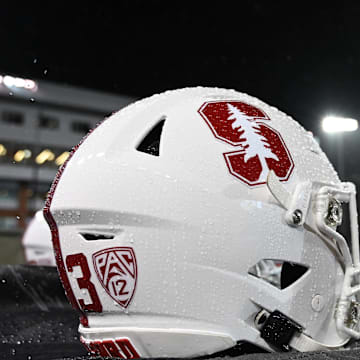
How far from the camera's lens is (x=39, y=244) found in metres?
Result: 2.71

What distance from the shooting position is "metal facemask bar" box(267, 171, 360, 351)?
2.88ft

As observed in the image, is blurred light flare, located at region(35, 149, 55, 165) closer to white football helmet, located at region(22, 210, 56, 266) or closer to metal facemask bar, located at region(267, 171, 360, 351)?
white football helmet, located at region(22, 210, 56, 266)

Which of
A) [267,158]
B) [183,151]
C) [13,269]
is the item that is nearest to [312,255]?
[267,158]

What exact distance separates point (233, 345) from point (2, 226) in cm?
1494

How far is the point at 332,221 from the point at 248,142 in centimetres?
21

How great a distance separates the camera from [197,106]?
3.09 feet

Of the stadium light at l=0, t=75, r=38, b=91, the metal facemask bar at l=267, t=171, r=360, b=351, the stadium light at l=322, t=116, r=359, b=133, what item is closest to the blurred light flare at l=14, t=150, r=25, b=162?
the stadium light at l=0, t=75, r=38, b=91

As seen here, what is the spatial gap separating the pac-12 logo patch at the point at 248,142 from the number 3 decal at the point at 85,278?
30cm

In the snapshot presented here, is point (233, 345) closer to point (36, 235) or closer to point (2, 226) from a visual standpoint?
point (36, 235)

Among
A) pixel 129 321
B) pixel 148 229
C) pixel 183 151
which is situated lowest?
pixel 129 321

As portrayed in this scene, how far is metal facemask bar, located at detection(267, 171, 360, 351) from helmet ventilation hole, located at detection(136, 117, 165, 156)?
211mm

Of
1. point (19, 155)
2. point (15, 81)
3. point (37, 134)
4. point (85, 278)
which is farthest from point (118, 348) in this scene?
point (19, 155)

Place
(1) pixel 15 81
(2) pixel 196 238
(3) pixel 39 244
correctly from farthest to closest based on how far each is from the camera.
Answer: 1. (1) pixel 15 81
2. (3) pixel 39 244
3. (2) pixel 196 238

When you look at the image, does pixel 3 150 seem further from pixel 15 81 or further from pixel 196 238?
pixel 196 238
